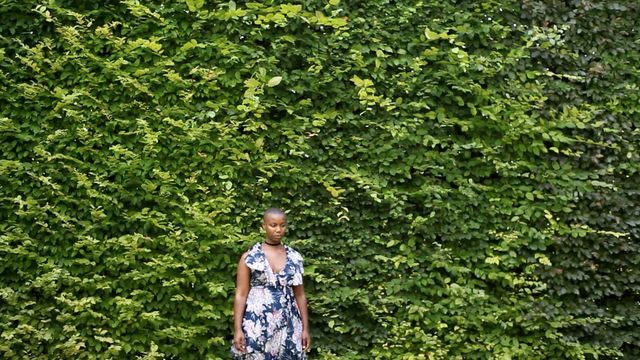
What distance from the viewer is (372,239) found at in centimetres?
560

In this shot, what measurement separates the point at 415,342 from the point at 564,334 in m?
1.04

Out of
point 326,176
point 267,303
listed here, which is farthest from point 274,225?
point 326,176

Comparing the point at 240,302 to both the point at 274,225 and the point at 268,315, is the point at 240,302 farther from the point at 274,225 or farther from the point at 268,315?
the point at 274,225

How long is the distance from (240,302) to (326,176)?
1.29 metres

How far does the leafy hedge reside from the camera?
5.47 m

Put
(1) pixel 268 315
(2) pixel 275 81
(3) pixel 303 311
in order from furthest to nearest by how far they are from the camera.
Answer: (2) pixel 275 81, (3) pixel 303 311, (1) pixel 268 315

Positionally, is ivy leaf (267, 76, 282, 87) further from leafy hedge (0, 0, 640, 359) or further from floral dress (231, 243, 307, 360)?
floral dress (231, 243, 307, 360)

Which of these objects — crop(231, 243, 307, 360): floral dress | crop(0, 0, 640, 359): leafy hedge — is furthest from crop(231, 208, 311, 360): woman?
crop(0, 0, 640, 359): leafy hedge

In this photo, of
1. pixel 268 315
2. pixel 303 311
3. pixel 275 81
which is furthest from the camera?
pixel 275 81

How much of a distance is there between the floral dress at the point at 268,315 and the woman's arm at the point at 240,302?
3 cm

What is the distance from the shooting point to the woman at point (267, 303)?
462 cm

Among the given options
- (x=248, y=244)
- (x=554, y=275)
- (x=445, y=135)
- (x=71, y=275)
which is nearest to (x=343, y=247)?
(x=248, y=244)

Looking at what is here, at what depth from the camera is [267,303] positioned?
15.3 ft

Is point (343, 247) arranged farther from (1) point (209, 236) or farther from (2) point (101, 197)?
(2) point (101, 197)
